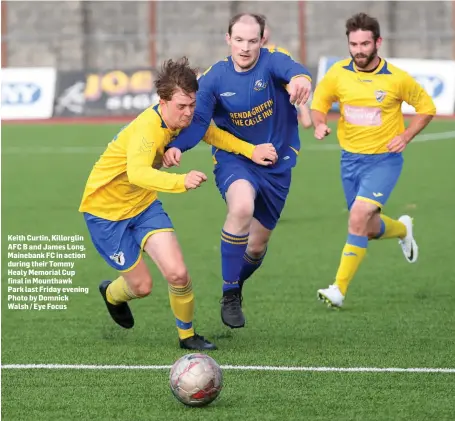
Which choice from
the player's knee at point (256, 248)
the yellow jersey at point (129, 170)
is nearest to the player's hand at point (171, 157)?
the yellow jersey at point (129, 170)

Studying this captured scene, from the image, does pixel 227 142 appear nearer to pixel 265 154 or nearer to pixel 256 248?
pixel 265 154

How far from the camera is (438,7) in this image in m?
31.4

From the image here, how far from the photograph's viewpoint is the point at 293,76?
7.48 metres

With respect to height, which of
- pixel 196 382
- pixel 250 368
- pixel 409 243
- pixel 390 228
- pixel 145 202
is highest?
pixel 145 202

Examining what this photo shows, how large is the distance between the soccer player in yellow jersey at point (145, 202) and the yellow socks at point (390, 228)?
2.63m

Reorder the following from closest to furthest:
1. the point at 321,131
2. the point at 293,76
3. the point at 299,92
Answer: the point at 299,92 → the point at 293,76 → the point at 321,131

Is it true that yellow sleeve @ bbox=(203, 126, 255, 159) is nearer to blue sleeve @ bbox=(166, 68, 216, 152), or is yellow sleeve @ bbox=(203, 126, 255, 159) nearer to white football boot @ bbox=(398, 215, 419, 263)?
blue sleeve @ bbox=(166, 68, 216, 152)

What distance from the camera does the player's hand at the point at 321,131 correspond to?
26.9 feet

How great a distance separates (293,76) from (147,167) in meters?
1.35

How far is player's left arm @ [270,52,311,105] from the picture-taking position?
7.14 metres

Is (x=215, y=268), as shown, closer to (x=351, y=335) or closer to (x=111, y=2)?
(x=351, y=335)

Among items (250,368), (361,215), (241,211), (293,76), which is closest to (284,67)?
(293,76)

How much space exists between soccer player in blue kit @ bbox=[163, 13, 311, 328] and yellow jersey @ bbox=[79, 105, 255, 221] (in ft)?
1.10

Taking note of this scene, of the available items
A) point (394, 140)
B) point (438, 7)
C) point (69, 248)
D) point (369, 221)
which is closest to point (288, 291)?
point (369, 221)
